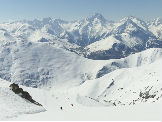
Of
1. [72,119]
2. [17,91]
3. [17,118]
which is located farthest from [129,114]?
[17,91]

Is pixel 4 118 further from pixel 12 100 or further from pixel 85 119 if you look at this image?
pixel 12 100

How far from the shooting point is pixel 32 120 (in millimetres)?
28719

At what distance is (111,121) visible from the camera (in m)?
26.5

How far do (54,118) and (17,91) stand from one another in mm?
33557

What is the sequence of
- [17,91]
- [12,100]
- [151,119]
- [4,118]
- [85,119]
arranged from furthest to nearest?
[17,91] < [12,100] < [4,118] < [85,119] < [151,119]

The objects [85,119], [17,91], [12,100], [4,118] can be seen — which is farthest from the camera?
[17,91]

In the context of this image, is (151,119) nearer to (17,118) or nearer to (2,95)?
(17,118)

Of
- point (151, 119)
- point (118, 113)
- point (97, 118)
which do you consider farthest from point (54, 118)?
point (151, 119)

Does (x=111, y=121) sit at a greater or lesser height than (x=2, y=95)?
lesser

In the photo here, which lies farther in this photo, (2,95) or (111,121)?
(2,95)

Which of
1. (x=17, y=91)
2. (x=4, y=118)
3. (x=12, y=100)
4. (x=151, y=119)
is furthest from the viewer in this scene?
(x=17, y=91)

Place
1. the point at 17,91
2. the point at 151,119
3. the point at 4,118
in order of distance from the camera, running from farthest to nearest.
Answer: the point at 17,91, the point at 4,118, the point at 151,119

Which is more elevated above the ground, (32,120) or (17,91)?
(17,91)

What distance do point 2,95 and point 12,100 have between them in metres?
2.56
